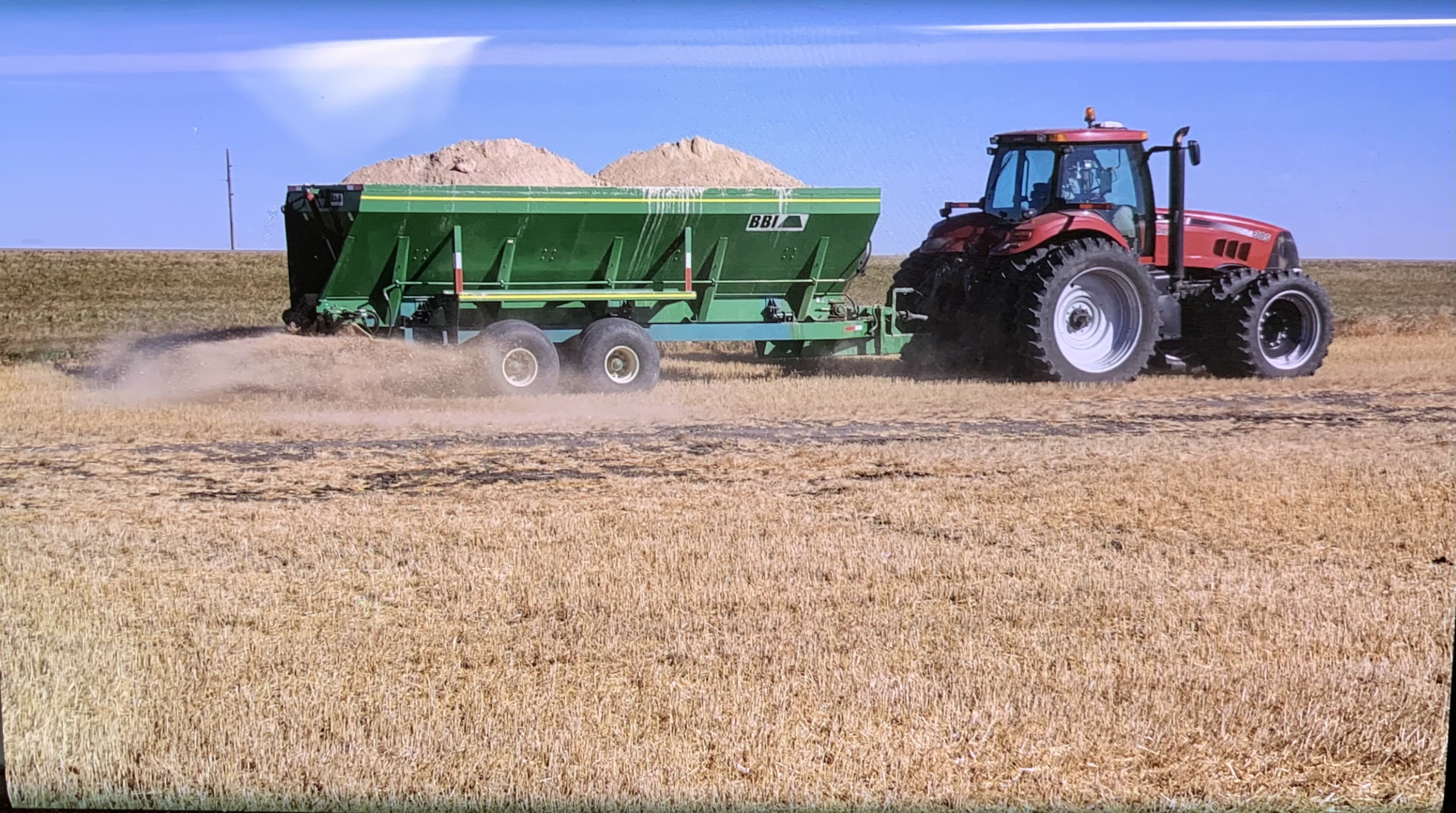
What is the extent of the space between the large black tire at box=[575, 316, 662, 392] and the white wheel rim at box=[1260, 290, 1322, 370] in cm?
631

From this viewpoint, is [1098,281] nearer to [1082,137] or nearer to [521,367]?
[1082,137]

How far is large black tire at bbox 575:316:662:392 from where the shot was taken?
43.3ft

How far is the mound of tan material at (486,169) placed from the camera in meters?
9.61

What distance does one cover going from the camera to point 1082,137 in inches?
493

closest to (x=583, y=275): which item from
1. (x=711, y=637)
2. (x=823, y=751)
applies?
(x=711, y=637)

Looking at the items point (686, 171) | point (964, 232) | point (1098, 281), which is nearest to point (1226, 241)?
point (1098, 281)

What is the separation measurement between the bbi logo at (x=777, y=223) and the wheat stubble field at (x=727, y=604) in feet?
8.29

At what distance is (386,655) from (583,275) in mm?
9183

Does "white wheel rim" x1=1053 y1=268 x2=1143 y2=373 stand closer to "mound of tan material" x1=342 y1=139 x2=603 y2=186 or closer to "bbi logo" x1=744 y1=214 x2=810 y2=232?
"bbi logo" x1=744 y1=214 x2=810 y2=232

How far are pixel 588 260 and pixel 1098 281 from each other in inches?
194

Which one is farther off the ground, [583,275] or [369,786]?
[583,275]

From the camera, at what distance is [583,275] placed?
44.8 feet

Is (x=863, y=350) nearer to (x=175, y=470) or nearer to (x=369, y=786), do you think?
(x=175, y=470)

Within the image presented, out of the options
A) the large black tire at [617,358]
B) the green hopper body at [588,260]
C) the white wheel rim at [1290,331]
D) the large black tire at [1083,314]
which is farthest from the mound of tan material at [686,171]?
the white wheel rim at [1290,331]
